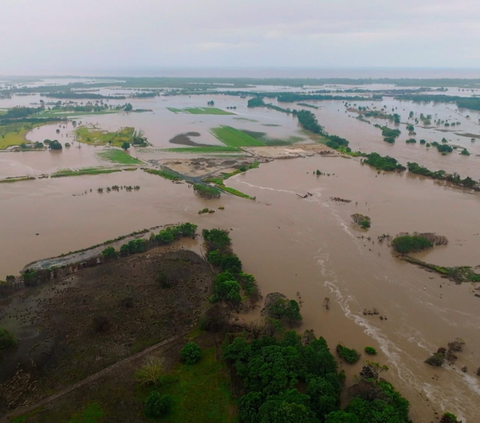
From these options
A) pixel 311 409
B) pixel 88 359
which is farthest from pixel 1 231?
pixel 311 409

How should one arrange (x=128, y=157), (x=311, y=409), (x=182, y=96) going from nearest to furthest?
(x=311, y=409) < (x=128, y=157) < (x=182, y=96)

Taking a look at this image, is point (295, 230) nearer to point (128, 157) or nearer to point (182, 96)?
point (128, 157)

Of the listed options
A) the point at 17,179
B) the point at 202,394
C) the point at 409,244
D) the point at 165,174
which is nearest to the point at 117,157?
the point at 165,174

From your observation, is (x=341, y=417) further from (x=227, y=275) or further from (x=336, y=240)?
(x=336, y=240)

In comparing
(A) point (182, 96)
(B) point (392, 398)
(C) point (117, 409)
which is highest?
(A) point (182, 96)

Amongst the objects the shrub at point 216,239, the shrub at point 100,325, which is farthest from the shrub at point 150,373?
the shrub at point 216,239

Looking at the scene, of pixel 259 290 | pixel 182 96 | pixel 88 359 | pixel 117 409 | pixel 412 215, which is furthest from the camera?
pixel 182 96
